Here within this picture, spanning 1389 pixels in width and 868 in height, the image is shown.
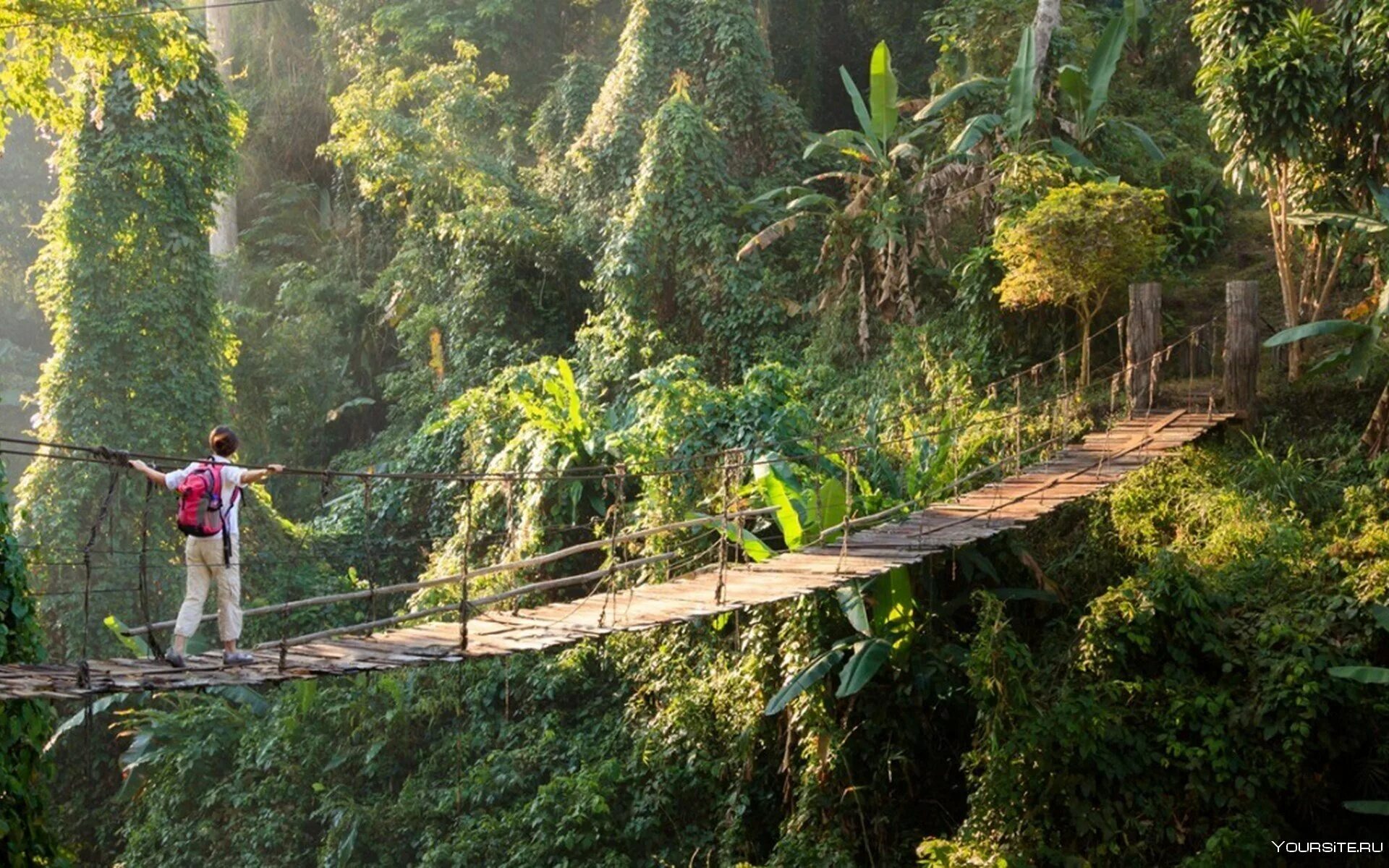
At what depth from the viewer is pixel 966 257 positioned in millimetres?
9359

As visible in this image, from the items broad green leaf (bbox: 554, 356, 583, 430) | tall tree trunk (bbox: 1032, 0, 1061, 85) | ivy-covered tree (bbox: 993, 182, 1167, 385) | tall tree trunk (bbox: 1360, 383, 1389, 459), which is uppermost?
tall tree trunk (bbox: 1032, 0, 1061, 85)

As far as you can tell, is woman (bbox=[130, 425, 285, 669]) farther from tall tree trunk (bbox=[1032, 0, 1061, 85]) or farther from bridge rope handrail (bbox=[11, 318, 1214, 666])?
tall tree trunk (bbox=[1032, 0, 1061, 85])

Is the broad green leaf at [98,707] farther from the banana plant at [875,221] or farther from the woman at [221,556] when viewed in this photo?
the woman at [221,556]

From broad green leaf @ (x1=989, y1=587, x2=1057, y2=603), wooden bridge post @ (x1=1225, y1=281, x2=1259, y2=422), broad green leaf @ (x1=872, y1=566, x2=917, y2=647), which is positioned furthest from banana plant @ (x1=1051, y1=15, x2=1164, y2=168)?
broad green leaf @ (x1=872, y1=566, x2=917, y2=647)

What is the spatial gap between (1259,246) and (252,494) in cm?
734

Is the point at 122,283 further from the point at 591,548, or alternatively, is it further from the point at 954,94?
the point at 954,94

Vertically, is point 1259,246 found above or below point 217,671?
above

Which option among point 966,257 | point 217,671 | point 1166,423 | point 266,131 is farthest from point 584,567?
point 266,131

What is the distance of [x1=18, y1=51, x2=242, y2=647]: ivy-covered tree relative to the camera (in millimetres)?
10891

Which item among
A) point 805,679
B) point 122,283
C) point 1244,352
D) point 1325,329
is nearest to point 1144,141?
point 1244,352

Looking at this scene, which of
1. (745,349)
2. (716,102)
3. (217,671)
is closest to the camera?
(217,671)

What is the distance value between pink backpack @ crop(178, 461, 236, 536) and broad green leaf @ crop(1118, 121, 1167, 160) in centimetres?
706

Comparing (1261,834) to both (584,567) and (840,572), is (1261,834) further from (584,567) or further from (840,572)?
(584,567)

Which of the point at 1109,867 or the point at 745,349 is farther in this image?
the point at 745,349
